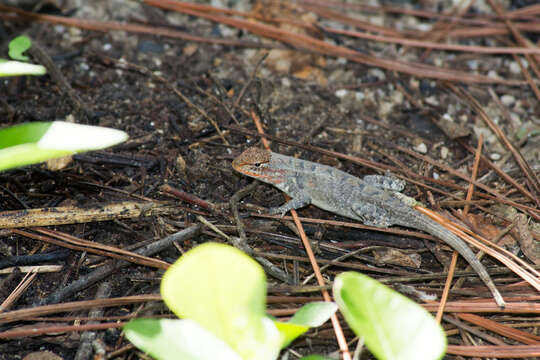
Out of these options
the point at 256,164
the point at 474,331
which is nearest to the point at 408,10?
the point at 256,164

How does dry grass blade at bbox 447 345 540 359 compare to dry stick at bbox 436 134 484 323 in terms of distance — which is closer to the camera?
dry grass blade at bbox 447 345 540 359

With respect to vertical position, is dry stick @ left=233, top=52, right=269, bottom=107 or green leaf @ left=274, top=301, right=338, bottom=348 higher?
dry stick @ left=233, top=52, right=269, bottom=107

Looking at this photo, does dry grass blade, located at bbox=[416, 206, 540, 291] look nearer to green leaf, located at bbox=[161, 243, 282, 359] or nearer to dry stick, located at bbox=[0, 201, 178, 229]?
green leaf, located at bbox=[161, 243, 282, 359]

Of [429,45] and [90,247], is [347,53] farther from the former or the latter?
[90,247]

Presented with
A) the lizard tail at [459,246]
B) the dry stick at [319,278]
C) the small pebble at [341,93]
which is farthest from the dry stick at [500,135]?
the dry stick at [319,278]

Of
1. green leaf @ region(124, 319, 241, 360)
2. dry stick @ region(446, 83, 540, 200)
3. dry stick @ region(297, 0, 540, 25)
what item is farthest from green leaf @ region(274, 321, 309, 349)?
dry stick @ region(297, 0, 540, 25)

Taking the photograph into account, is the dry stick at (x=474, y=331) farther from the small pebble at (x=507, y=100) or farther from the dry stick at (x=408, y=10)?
the dry stick at (x=408, y=10)
